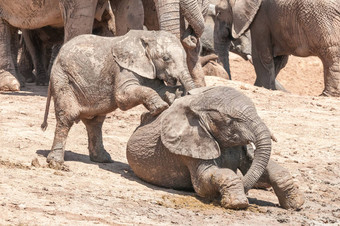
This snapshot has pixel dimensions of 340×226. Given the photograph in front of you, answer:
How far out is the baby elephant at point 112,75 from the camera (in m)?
6.17

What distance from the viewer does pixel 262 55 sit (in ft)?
44.7

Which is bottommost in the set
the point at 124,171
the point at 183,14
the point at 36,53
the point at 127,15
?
the point at 124,171

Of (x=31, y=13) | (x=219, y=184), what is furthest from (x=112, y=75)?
(x=31, y=13)

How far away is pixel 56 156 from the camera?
6617 mm

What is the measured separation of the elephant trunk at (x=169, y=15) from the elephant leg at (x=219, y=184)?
1976 mm

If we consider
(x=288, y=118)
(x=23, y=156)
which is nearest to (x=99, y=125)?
(x=23, y=156)

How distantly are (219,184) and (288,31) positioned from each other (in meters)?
7.57

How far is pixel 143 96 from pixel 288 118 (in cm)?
402

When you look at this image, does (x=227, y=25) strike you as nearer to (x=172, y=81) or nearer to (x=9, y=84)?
(x=9, y=84)

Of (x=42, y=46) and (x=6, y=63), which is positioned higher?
(x=42, y=46)

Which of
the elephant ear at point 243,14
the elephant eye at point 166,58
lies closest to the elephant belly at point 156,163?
the elephant eye at point 166,58

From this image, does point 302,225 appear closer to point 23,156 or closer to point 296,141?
point 23,156

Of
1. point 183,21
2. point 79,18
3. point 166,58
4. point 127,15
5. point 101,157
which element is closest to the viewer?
point 166,58

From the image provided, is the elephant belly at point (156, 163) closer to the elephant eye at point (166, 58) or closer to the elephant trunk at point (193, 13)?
the elephant eye at point (166, 58)
